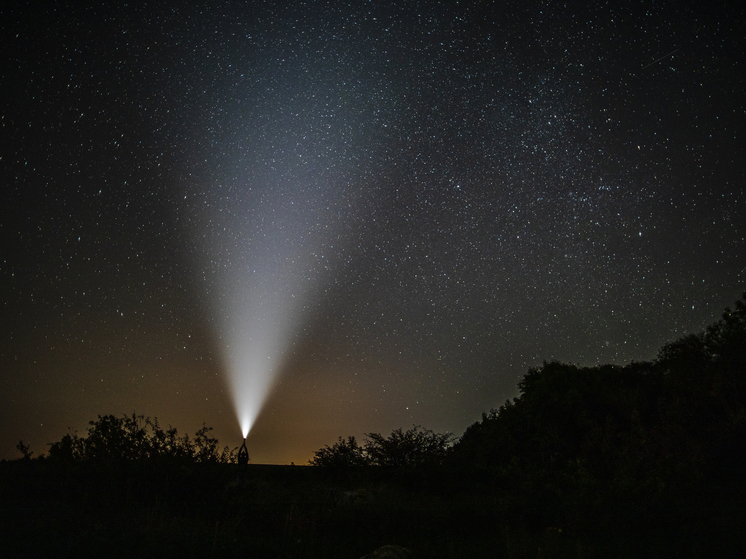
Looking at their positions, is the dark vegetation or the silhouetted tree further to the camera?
the silhouetted tree

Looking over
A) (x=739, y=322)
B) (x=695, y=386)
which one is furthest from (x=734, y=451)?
(x=739, y=322)

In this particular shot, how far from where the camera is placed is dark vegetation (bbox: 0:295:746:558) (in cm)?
898

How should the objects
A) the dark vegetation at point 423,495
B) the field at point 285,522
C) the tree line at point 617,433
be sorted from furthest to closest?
the tree line at point 617,433, the dark vegetation at point 423,495, the field at point 285,522

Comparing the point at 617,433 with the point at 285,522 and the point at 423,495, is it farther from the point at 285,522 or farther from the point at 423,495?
the point at 285,522

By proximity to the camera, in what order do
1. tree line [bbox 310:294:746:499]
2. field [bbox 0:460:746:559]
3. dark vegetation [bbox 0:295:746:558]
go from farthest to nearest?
tree line [bbox 310:294:746:499] → dark vegetation [bbox 0:295:746:558] → field [bbox 0:460:746:559]

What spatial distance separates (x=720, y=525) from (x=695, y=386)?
31.8ft

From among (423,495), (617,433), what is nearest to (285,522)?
(423,495)

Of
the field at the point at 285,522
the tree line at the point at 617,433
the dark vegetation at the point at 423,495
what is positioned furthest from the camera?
the tree line at the point at 617,433

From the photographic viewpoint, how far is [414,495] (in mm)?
18328

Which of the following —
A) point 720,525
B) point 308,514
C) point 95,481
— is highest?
point 95,481

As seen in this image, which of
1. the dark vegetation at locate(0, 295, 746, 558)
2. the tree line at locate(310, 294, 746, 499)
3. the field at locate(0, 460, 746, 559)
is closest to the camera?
the field at locate(0, 460, 746, 559)

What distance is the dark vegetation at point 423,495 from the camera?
8.98m

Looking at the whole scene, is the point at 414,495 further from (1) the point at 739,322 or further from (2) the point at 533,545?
(1) the point at 739,322

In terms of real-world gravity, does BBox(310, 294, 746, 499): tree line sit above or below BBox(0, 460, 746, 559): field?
above
